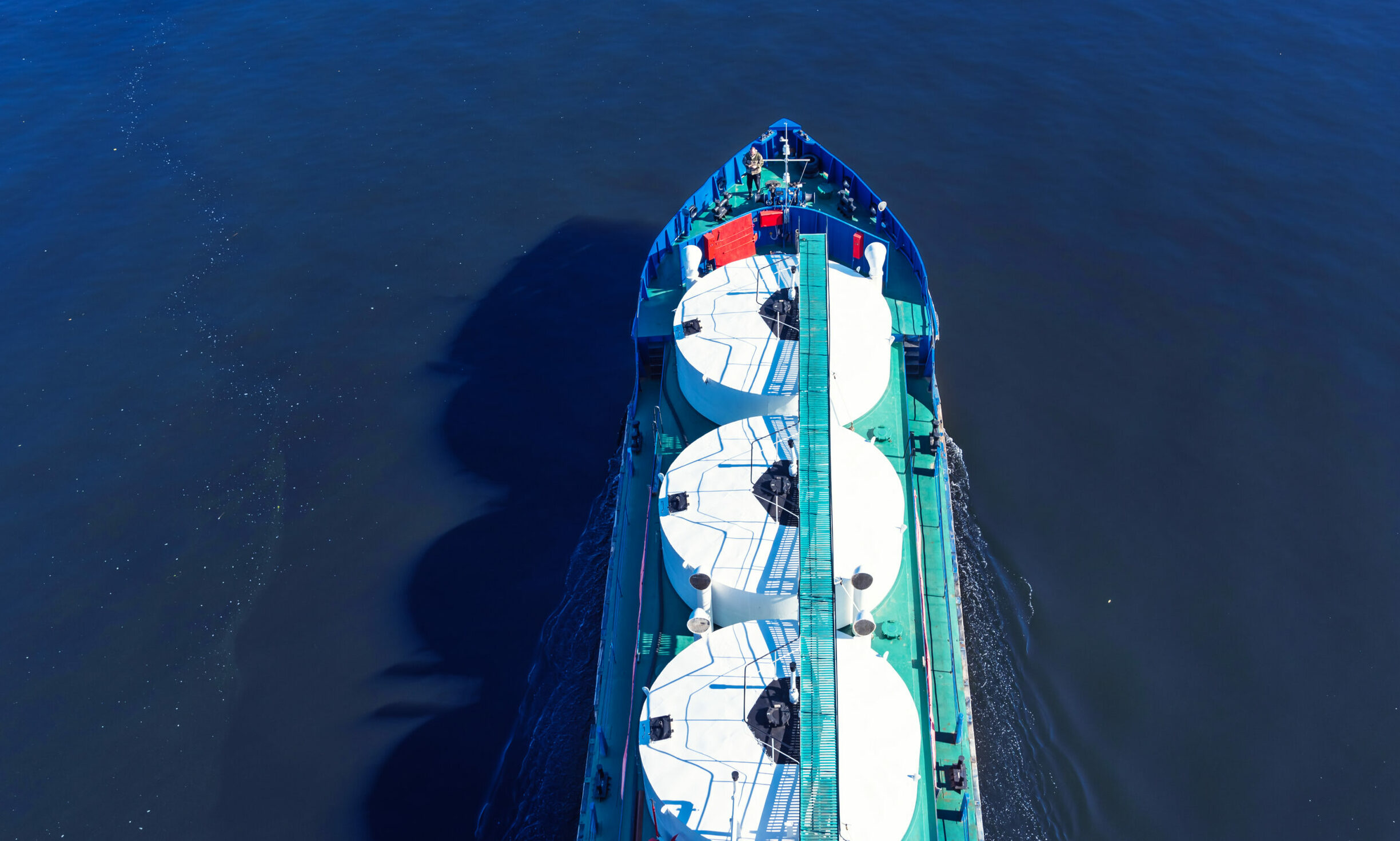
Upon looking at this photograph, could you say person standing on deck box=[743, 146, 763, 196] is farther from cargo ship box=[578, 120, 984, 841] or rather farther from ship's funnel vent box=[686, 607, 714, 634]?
ship's funnel vent box=[686, 607, 714, 634]

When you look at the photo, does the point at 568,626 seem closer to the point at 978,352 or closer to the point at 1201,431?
the point at 978,352

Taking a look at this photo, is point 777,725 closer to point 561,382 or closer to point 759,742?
point 759,742

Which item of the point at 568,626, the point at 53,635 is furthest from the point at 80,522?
the point at 568,626

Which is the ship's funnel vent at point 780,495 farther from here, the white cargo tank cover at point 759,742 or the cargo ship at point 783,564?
the white cargo tank cover at point 759,742

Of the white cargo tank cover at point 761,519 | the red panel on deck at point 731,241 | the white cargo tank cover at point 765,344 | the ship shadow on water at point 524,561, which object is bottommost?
the ship shadow on water at point 524,561

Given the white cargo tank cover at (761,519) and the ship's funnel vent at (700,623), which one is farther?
the white cargo tank cover at (761,519)

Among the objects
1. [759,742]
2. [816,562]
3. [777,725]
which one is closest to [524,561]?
[816,562]

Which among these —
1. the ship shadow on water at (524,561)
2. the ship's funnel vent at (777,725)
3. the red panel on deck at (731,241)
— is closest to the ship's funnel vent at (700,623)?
the ship's funnel vent at (777,725)
